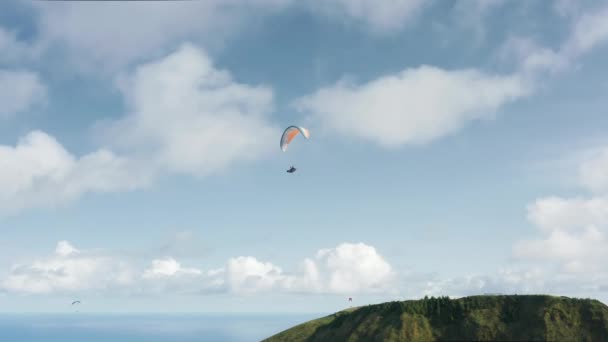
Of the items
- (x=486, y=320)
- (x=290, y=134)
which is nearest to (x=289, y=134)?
(x=290, y=134)

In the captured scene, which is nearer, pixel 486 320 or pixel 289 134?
pixel 486 320

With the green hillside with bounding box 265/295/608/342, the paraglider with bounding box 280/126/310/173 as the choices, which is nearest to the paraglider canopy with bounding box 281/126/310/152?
the paraglider with bounding box 280/126/310/173

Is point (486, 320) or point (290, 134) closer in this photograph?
point (486, 320)

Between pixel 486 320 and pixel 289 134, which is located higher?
pixel 289 134

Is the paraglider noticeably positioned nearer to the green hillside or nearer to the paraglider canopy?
the paraglider canopy

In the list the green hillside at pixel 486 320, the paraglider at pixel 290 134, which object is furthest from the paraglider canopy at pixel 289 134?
the green hillside at pixel 486 320

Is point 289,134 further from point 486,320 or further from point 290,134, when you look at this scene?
point 486,320

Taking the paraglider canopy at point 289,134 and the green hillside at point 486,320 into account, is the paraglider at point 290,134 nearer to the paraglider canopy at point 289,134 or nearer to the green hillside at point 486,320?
the paraglider canopy at point 289,134

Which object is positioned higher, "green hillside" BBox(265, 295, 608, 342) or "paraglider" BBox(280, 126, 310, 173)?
"paraglider" BBox(280, 126, 310, 173)

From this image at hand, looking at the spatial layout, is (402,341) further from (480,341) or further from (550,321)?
(550,321)

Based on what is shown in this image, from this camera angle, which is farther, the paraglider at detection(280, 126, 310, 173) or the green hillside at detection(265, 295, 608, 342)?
the paraglider at detection(280, 126, 310, 173)
